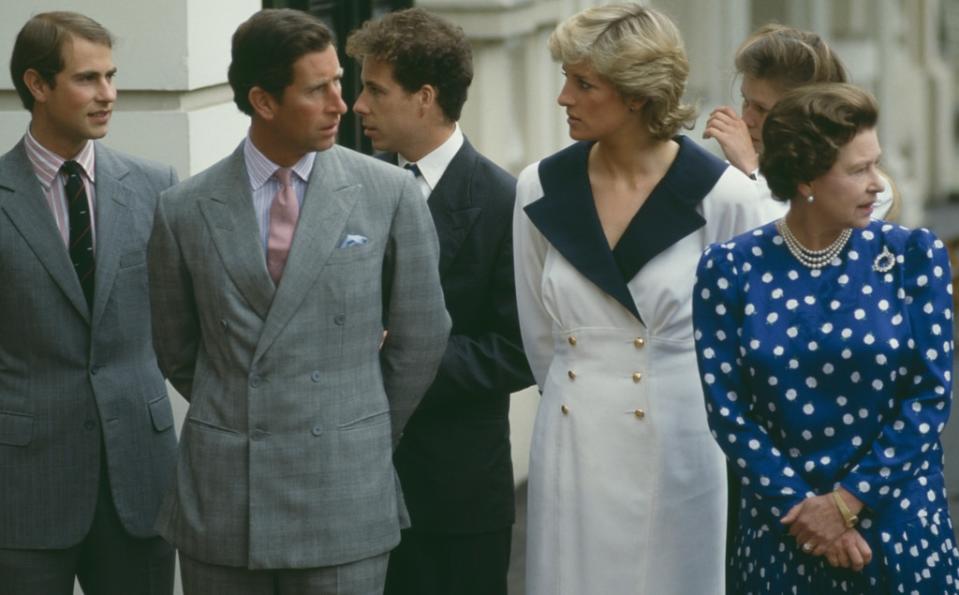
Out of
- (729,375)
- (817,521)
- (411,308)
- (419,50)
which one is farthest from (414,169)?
(817,521)

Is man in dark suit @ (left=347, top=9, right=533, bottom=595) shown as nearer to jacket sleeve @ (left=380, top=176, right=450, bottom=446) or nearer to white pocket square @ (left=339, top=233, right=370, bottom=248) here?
jacket sleeve @ (left=380, top=176, right=450, bottom=446)

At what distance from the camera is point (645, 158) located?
5.24 m

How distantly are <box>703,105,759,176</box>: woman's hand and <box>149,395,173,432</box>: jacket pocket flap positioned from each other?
5.24 ft

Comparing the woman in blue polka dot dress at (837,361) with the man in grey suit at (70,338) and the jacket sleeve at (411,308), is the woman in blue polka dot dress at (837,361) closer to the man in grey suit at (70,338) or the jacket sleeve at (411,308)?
the jacket sleeve at (411,308)

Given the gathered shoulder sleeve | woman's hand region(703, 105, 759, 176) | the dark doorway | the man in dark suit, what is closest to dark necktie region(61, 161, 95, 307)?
the man in dark suit

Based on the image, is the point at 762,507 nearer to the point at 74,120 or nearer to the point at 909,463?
the point at 909,463

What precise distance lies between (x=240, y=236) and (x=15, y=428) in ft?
2.74

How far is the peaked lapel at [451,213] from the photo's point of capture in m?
5.52

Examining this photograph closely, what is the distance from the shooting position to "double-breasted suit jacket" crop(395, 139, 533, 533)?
5.51 metres

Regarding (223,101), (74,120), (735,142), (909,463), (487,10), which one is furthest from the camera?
(487,10)

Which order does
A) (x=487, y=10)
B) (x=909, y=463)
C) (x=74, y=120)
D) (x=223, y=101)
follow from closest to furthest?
(x=909, y=463)
(x=74, y=120)
(x=223, y=101)
(x=487, y=10)

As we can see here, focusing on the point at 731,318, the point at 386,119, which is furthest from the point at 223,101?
the point at 731,318

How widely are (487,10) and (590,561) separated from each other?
4344 millimetres

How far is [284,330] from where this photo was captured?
4.79m
